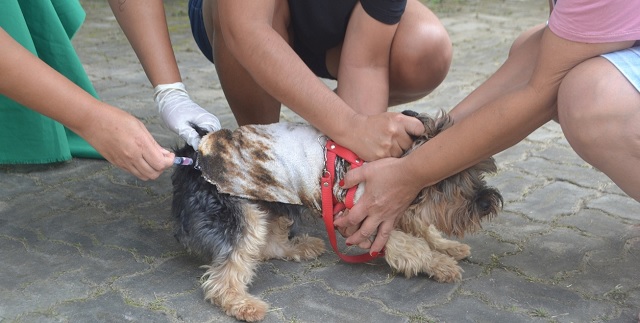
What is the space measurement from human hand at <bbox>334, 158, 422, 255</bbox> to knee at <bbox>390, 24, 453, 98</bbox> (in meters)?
0.82

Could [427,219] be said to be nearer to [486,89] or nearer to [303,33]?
[486,89]

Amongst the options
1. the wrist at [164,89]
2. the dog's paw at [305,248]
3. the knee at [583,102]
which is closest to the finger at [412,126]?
the knee at [583,102]

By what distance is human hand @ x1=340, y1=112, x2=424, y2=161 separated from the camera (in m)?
3.12

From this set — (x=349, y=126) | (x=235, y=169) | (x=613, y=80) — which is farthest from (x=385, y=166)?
(x=613, y=80)

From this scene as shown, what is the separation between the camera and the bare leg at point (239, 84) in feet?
13.1

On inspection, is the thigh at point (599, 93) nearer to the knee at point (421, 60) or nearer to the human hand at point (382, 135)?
the human hand at point (382, 135)

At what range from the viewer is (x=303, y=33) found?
3904 millimetres

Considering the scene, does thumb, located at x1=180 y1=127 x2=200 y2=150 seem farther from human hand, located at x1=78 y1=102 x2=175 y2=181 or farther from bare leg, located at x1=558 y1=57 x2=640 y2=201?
bare leg, located at x1=558 y1=57 x2=640 y2=201

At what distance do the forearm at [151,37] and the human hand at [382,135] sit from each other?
1.05 metres

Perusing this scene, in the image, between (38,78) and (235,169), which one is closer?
(38,78)

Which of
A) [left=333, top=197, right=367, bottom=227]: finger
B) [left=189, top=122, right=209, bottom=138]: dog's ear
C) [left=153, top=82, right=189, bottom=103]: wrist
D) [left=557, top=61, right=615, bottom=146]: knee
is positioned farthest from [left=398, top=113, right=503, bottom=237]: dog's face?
[left=153, top=82, right=189, bottom=103]: wrist

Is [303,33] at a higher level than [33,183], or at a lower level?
higher

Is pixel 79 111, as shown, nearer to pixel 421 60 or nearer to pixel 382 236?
pixel 382 236

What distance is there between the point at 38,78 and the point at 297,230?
4.52 ft
